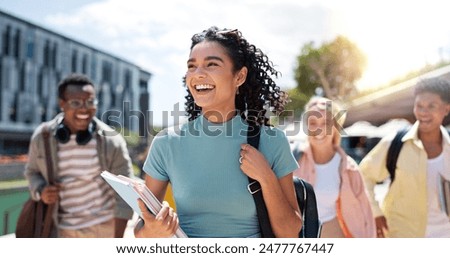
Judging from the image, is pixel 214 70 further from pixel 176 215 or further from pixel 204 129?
pixel 176 215

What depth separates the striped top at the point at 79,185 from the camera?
8.62ft

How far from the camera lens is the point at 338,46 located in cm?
307

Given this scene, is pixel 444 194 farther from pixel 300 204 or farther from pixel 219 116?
pixel 219 116

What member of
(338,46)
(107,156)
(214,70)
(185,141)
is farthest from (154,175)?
(338,46)

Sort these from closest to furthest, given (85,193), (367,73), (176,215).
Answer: (176,215) < (85,193) < (367,73)

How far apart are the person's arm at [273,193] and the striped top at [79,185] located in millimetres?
1323

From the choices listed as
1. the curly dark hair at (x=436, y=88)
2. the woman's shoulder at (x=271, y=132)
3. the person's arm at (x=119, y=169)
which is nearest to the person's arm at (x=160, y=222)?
the woman's shoulder at (x=271, y=132)

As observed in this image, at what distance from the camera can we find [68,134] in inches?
105

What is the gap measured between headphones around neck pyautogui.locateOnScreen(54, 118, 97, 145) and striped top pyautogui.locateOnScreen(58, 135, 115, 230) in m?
0.02

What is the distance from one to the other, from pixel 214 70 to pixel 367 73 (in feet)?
6.29

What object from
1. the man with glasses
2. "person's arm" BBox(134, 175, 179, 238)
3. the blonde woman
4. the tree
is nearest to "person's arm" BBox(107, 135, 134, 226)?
the man with glasses

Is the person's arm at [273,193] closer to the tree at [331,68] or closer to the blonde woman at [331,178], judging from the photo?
the blonde woman at [331,178]
